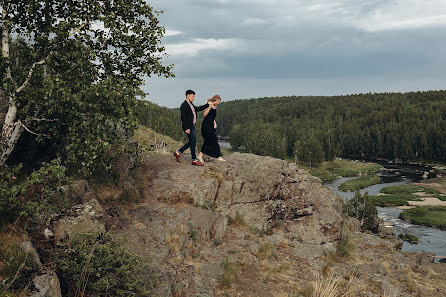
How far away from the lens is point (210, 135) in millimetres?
17453

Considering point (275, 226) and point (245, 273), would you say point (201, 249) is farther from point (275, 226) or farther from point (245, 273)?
point (275, 226)

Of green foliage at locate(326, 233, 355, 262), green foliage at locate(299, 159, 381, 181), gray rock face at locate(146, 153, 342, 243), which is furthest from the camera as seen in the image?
green foliage at locate(299, 159, 381, 181)

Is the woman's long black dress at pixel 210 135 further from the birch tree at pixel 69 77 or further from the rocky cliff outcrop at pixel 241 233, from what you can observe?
the birch tree at pixel 69 77

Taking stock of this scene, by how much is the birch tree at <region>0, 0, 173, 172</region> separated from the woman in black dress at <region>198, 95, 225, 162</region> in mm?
6615

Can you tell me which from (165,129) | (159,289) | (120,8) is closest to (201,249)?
(159,289)

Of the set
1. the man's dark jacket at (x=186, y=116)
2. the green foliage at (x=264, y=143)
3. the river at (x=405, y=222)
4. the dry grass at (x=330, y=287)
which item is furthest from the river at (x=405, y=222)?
the man's dark jacket at (x=186, y=116)

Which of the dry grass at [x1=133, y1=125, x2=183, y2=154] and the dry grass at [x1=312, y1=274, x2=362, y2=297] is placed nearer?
the dry grass at [x1=312, y1=274, x2=362, y2=297]

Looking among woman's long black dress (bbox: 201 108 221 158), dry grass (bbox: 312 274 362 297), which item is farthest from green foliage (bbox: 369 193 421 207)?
dry grass (bbox: 312 274 362 297)

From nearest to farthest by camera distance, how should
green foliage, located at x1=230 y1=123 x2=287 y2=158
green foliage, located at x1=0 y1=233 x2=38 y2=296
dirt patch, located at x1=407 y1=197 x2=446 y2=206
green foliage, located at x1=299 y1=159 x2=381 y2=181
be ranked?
green foliage, located at x1=0 y1=233 x2=38 y2=296, dirt patch, located at x1=407 y1=197 x2=446 y2=206, green foliage, located at x1=299 y1=159 x2=381 y2=181, green foliage, located at x1=230 y1=123 x2=287 y2=158

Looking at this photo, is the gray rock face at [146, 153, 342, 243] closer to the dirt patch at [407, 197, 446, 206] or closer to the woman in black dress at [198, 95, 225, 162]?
the woman in black dress at [198, 95, 225, 162]

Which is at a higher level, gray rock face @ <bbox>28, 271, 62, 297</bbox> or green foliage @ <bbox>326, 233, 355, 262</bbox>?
gray rock face @ <bbox>28, 271, 62, 297</bbox>

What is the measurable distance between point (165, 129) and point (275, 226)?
85138 mm

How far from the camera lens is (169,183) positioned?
15258mm

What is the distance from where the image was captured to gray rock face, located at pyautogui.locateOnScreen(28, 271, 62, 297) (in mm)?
6424
